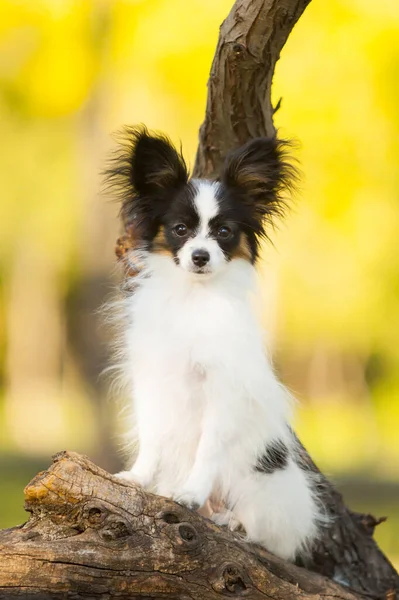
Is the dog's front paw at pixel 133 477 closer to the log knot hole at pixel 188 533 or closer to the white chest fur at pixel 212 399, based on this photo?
the white chest fur at pixel 212 399

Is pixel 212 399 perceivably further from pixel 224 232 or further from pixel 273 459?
pixel 224 232

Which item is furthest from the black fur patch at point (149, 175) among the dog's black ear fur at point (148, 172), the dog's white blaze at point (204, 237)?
the dog's white blaze at point (204, 237)

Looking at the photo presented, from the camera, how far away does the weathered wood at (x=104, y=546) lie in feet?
11.4

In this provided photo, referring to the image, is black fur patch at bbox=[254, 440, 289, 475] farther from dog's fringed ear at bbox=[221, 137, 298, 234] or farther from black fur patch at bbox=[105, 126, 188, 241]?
black fur patch at bbox=[105, 126, 188, 241]

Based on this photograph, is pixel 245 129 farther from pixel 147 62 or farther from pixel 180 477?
pixel 147 62

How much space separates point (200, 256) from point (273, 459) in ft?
3.56

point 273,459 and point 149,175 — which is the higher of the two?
point 149,175

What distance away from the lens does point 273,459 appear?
4.33 meters

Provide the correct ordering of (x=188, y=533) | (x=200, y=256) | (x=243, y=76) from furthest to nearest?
(x=243, y=76) < (x=200, y=256) < (x=188, y=533)

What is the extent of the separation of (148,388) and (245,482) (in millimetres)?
643

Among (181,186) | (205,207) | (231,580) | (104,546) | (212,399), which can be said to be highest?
(181,186)

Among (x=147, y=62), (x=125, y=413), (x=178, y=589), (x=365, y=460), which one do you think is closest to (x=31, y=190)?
(x=147, y=62)

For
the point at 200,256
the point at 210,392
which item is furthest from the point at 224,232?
the point at 210,392

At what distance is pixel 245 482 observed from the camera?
4.23m
